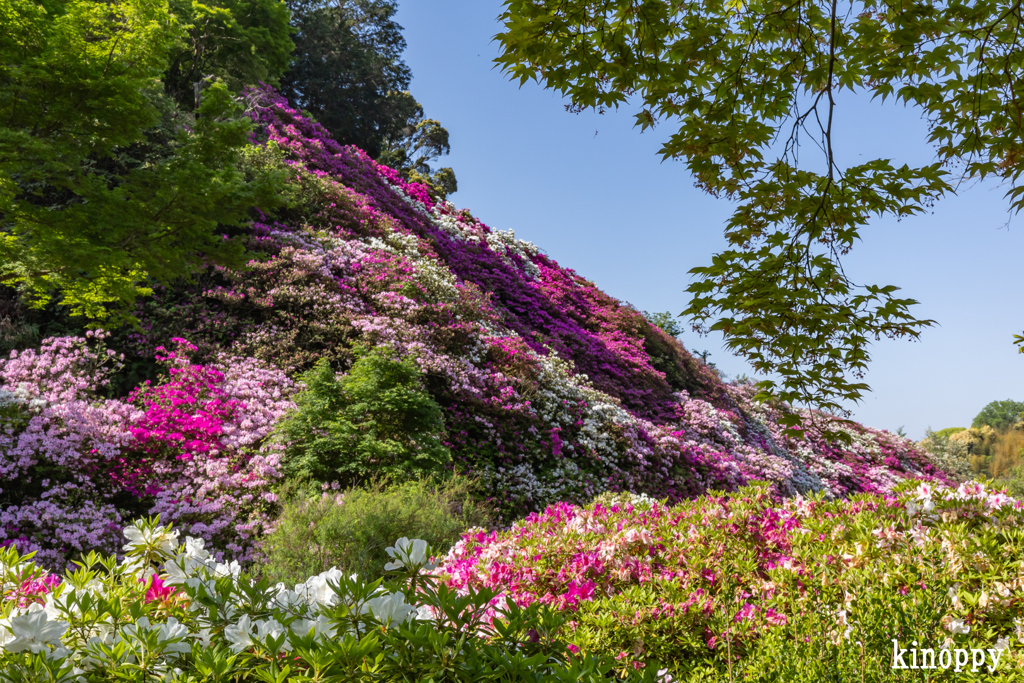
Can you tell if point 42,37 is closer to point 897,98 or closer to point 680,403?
point 897,98

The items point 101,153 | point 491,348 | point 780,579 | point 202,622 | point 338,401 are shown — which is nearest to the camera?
point 202,622

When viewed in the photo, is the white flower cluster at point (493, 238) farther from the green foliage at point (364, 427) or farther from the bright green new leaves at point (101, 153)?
the green foliage at point (364, 427)

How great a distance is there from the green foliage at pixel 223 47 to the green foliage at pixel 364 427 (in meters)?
16.1

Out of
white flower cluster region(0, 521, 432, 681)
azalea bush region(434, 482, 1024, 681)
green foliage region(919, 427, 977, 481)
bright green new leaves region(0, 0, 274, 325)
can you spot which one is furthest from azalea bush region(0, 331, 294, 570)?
green foliage region(919, 427, 977, 481)

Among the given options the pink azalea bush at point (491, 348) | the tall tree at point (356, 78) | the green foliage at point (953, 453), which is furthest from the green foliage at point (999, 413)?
the tall tree at point (356, 78)

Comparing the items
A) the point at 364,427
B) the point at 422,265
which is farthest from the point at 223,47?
the point at 364,427

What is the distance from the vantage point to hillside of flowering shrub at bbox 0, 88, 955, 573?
6.48 meters

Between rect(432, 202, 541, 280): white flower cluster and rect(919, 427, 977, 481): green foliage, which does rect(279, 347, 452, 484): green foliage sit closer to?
rect(432, 202, 541, 280): white flower cluster

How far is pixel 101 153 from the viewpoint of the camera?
8.23 m

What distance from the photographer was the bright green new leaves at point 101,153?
6.73m

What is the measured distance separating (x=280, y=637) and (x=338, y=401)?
6.09 m

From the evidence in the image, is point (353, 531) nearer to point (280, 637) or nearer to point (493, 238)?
point (280, 637)

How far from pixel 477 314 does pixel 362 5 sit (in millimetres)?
31071

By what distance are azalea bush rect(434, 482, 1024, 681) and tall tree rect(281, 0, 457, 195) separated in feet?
80.6
